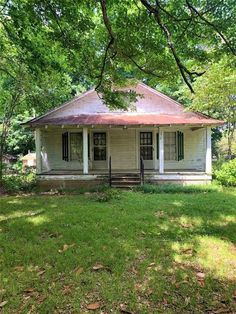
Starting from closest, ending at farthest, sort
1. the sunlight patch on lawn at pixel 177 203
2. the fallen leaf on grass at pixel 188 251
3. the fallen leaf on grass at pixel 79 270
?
1. the fallen leaf on grass at pixel 79 270
2. the fallen leaf on grass at pixel 188 251
3. the sunlight patch on lawn at pixel 177 203

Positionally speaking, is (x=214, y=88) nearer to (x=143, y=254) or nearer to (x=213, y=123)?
(x=213, y=123)

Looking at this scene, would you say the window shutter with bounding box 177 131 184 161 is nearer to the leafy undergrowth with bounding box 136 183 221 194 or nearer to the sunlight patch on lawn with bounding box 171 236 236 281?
the leafy undergrowth with bounding box 136 183 221 194

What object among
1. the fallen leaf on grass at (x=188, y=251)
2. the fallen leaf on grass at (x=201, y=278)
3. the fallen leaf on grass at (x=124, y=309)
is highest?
the fallen leaf on grass at (x=188, y=251)

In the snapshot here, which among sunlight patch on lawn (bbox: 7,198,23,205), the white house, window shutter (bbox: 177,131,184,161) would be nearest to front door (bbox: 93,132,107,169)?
the white house

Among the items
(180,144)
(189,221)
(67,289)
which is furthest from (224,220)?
(180,144)

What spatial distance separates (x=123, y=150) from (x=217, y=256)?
11365 mm

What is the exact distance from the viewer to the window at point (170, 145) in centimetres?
1580

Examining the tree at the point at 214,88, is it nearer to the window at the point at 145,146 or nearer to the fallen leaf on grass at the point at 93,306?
the window at the point at 145,146

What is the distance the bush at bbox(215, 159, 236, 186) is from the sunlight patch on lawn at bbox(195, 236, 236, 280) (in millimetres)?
7650

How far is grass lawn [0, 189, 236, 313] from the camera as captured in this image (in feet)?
11.6

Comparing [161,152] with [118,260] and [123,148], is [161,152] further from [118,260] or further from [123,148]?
[118,260]

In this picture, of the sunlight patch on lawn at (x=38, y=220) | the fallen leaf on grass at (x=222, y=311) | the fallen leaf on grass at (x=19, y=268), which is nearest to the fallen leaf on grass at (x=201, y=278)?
the fallen leaf on grass at (x=222, y=311)

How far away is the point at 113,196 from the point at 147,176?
11.7ft

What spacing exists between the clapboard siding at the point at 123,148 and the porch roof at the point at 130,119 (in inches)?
44.7
